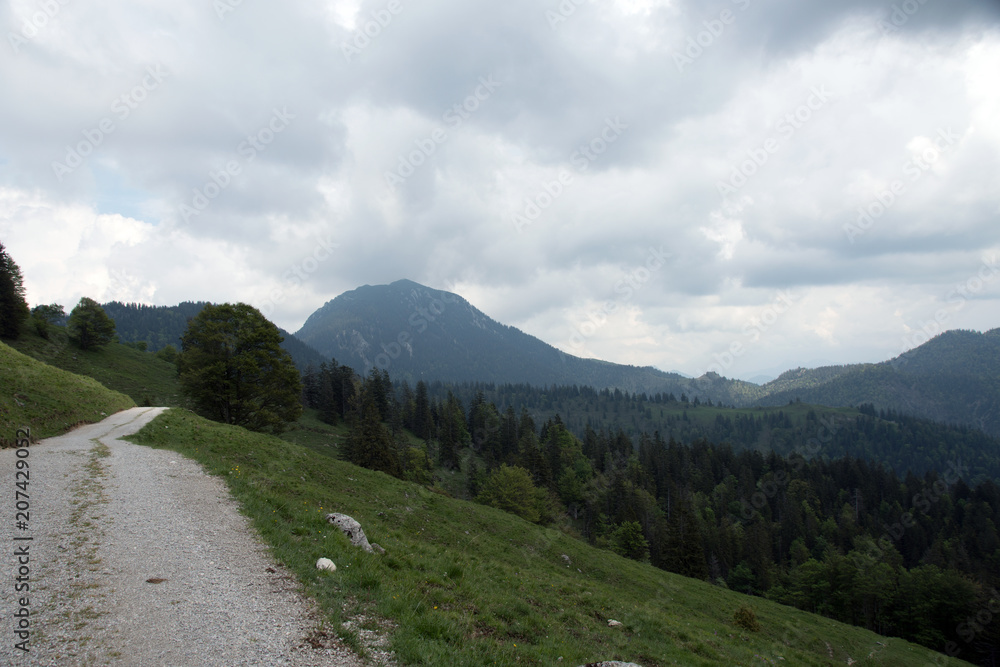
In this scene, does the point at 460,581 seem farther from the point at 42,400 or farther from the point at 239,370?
the point at 239,370

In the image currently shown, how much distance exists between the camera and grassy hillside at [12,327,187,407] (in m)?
60.4

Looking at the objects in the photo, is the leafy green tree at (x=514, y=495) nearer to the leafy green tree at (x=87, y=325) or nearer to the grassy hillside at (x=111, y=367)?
the grassy hillside at (x=111, y=367)

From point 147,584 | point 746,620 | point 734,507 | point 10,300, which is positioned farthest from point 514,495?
point 734,507

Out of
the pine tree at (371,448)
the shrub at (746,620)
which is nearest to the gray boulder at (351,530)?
the shrub at (746,620)

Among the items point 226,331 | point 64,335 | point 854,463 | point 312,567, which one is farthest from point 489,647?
point 854,463

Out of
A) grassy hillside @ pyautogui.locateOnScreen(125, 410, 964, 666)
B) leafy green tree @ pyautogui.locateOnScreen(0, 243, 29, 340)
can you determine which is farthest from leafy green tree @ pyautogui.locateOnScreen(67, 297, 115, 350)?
grassy hillside @ pyautogui.locateOnScreen(125, 410, 964, 666)

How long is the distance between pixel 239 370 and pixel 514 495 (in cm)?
4140

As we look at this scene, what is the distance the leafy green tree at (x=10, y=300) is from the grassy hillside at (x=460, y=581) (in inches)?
2071

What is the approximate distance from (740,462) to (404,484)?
156574mm

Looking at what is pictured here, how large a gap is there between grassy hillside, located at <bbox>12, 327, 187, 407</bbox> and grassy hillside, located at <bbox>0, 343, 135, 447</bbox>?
31.3 meters

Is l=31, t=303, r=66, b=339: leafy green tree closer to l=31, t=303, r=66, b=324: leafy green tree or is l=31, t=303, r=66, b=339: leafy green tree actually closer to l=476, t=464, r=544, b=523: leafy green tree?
l=31, t=303, r=66, b=324: leafy green tree

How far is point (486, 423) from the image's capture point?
125 metres

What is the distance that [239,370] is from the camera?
37438 mm

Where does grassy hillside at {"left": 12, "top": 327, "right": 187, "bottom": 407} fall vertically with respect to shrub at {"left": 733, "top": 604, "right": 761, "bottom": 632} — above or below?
above
